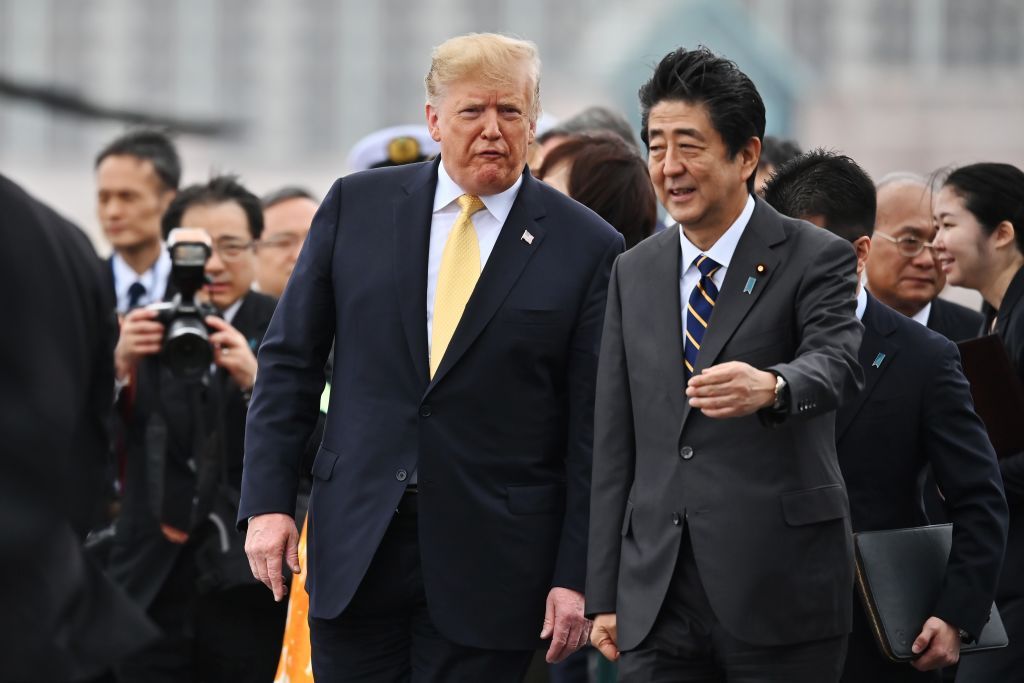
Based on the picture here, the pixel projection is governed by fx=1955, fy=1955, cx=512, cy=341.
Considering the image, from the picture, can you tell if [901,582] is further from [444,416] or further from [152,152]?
[152,152]

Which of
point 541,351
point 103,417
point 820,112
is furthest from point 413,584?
point 820,112

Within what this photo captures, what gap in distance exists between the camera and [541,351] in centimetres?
426

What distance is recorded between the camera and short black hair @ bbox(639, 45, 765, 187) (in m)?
3.97

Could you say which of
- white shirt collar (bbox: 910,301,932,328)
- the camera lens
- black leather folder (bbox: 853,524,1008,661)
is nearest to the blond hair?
black leather folder (bbox: 853,524,1008,661)

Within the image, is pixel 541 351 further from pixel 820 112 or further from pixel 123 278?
pixel 820 112

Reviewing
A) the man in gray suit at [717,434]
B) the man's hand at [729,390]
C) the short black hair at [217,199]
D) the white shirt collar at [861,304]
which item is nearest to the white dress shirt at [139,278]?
the short black hair at [217,199]

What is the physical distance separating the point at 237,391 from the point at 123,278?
164cm

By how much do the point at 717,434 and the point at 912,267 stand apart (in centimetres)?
240

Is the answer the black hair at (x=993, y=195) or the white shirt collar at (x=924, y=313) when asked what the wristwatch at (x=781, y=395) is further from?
the white shirt collar at (x=924, y=313)

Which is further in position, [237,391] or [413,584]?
[237,391]

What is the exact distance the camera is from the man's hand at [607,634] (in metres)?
3.98

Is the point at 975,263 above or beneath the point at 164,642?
above

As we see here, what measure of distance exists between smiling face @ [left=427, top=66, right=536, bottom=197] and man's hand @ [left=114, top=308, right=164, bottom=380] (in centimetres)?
182

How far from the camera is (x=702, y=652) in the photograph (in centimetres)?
383
